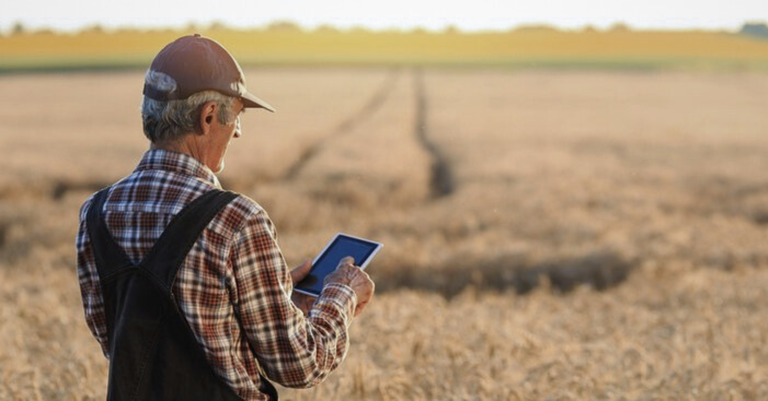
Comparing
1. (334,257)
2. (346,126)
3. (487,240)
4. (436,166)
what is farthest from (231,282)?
(346,126)

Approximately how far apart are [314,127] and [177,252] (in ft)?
93.4

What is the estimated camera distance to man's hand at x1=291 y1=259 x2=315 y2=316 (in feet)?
10.4

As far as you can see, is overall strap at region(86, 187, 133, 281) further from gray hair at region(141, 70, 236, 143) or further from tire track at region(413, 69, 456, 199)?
tire track at region(413, 69, 456, 199)

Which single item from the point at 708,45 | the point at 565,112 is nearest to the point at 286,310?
the point at 565,112

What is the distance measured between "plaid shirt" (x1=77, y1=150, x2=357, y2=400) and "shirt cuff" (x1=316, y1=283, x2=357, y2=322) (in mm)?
44

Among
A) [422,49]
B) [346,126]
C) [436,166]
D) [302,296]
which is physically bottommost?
[422,49]

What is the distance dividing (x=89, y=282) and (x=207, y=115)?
2.25ft

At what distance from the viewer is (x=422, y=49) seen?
117 meters

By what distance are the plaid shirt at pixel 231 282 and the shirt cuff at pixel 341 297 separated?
0.15 feet

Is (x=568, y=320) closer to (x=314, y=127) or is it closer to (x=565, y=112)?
(x=314, y=127)

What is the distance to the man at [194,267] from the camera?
8.84ft

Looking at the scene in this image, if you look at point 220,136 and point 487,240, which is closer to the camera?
point 220,136

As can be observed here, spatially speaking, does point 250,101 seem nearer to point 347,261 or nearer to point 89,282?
point 347,261

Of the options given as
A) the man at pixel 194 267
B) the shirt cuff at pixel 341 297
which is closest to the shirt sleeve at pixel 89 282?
the man at pixel 194 267
